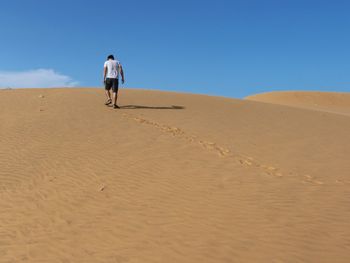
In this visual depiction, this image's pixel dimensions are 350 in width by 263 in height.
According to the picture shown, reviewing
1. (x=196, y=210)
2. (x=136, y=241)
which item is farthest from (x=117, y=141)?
(x=136, y=241)

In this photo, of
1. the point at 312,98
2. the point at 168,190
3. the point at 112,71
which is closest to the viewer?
the point at 168,190

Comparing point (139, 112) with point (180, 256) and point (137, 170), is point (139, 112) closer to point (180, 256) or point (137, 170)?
point (137, 170)

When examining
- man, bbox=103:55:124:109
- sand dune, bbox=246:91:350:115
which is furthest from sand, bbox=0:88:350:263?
sand dune, bbox=246:91:350:115

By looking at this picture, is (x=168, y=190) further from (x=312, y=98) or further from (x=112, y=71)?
(x=312, y=98)

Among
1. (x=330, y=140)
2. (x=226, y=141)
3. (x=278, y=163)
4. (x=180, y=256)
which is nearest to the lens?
(x=180, y=256)

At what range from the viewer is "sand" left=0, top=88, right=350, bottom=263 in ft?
14.6

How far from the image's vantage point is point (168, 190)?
6.48 metres

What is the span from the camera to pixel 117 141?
9.93 metres

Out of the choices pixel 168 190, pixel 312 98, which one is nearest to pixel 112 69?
pixel 168 190

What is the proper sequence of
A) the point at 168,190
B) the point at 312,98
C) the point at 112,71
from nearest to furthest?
the point at 168,190
the point at 112,71
the point at 312,98

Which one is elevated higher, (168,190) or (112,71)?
(112,71)

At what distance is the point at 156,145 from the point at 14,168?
327cm

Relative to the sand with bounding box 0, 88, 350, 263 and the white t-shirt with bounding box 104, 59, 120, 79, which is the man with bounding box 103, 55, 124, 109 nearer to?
the white t-shirt with bounding box 104, 59, 120, 79

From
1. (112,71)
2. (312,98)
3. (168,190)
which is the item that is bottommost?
(168,190)
